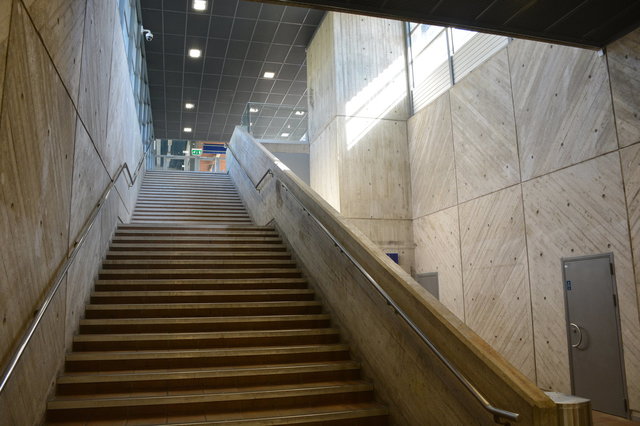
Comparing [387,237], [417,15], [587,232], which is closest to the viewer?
[417,15]

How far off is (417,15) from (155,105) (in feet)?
47.9

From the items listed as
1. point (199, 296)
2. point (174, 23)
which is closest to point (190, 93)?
point (174, 23)

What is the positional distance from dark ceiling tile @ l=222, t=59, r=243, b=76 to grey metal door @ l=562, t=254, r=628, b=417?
10796mm

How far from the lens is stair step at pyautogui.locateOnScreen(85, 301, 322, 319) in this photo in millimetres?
5168

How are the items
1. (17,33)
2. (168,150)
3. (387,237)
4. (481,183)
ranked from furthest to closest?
(168,150) → (387,237) → (481,183) → (17,33)

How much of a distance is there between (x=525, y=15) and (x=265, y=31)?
8.37 m

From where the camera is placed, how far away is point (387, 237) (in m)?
10.6

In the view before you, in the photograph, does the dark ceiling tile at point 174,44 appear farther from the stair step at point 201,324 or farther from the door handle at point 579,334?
the door handle at point 579,334

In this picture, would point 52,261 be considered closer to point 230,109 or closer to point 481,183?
point 481,183

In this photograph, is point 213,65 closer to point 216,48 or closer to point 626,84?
point 216,48

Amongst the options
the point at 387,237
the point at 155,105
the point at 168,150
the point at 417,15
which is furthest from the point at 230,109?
the point at 417,15

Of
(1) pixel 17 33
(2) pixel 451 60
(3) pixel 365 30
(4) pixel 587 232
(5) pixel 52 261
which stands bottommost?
(5) pixel 52 261

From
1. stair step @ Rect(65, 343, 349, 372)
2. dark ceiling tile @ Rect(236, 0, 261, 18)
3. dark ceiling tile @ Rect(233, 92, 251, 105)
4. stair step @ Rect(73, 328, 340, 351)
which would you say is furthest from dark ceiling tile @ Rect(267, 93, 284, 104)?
stair step @ Rect(65, 343, 349, 372)

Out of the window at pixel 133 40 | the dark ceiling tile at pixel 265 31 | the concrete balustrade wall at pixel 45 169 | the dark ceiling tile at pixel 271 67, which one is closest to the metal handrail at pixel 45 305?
the concrete balustrade wall at pixel 45 169
